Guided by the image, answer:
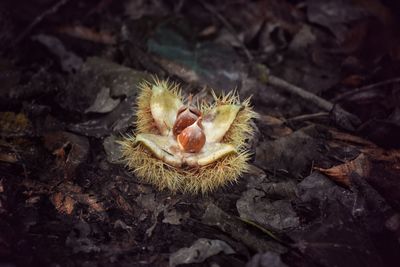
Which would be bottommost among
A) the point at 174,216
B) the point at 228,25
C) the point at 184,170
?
the point at 174,216

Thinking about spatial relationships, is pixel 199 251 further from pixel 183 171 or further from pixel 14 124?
Result: pixel 14 124

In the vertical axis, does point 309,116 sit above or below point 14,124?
above

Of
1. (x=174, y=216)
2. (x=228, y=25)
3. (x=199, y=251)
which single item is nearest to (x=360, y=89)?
(x=228, y=25)

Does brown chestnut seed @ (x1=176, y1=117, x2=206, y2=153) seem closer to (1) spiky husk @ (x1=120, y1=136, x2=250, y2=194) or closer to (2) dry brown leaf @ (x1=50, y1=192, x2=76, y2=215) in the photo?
(1) spiky husk @ (x1=120, y1=136, x2=250, y2=194)

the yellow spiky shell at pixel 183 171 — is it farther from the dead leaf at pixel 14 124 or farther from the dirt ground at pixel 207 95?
the dead leaf at pixel 14 124

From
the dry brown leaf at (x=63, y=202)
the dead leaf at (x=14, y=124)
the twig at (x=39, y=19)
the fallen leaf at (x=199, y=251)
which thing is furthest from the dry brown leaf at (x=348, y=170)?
the twig at (x=39, y=19)

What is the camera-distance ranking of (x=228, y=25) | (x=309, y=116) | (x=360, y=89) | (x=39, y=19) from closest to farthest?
1. (x=309, y=116)
2. (x=360, y=89)
3. (x=39, y=19)
4. (x=228, y=25)
